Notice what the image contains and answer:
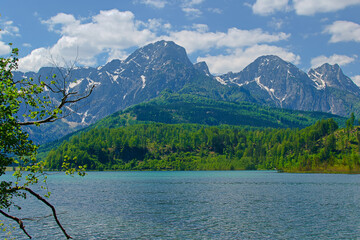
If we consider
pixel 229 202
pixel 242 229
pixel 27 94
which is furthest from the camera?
pixel 229 202

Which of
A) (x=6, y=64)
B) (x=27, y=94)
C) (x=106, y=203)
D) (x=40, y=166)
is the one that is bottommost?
(x=106, y=203)

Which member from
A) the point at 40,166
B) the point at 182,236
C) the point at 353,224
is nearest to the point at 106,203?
the point at 182,236

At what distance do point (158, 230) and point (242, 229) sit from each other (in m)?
13.7

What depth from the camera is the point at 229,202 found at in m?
87.9

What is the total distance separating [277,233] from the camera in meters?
51.5

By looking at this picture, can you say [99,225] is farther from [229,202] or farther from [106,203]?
[229,202]

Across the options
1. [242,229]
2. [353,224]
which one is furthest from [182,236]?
[353,224]

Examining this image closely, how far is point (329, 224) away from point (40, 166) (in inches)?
2077

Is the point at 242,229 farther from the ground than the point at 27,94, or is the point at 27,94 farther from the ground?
the point at 27,94

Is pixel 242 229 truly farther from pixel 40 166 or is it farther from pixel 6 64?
pixel 6 64

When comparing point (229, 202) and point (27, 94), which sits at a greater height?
point (27, 94)

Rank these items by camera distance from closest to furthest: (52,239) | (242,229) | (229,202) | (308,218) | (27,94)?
(27,94) < (52,239) < (242,229) < (308,218) < (229,202)

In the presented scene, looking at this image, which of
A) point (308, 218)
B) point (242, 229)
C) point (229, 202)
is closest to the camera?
point (242, 229)

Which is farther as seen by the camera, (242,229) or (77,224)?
(77,224)
